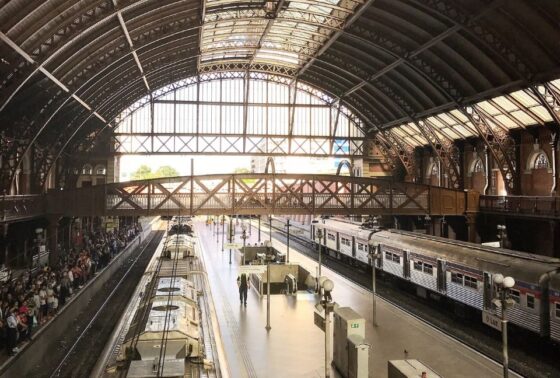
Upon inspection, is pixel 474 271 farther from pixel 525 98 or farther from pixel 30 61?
pixel 30 61

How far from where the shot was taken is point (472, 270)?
69.4 ft

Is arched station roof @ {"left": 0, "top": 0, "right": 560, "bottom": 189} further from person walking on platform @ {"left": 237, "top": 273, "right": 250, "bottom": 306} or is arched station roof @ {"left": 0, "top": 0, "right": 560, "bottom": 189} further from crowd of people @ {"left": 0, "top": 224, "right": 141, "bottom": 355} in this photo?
person walking on platform @ {"left": 237, "top": 273, "right": 250, "bottom": 306}

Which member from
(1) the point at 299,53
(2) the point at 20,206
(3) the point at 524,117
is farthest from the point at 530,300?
(1) the point at 299,53

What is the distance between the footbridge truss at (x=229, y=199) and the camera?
1139 inches

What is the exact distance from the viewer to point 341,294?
85.1 feet

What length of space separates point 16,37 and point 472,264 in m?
21.7

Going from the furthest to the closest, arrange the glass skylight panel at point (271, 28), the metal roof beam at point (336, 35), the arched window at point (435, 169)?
the arched window at point (435, 169) < the glass skylight panel at point (271, 28) < the metal roof beam at point (336, 35)

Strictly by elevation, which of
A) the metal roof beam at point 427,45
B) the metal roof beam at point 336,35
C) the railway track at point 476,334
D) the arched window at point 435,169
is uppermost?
the metal roof beam at point 336,35

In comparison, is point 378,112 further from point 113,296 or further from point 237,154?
point 113,296

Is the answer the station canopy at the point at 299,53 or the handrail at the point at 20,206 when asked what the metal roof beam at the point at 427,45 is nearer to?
the station canopy at the point at 299,53

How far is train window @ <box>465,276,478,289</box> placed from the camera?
20891 mm

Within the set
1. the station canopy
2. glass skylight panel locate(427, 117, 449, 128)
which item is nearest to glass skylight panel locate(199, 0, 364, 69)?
the station canopy

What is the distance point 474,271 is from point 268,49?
1216 inches

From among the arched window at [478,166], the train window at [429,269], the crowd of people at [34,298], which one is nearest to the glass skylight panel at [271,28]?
the arched window at [478,166]
